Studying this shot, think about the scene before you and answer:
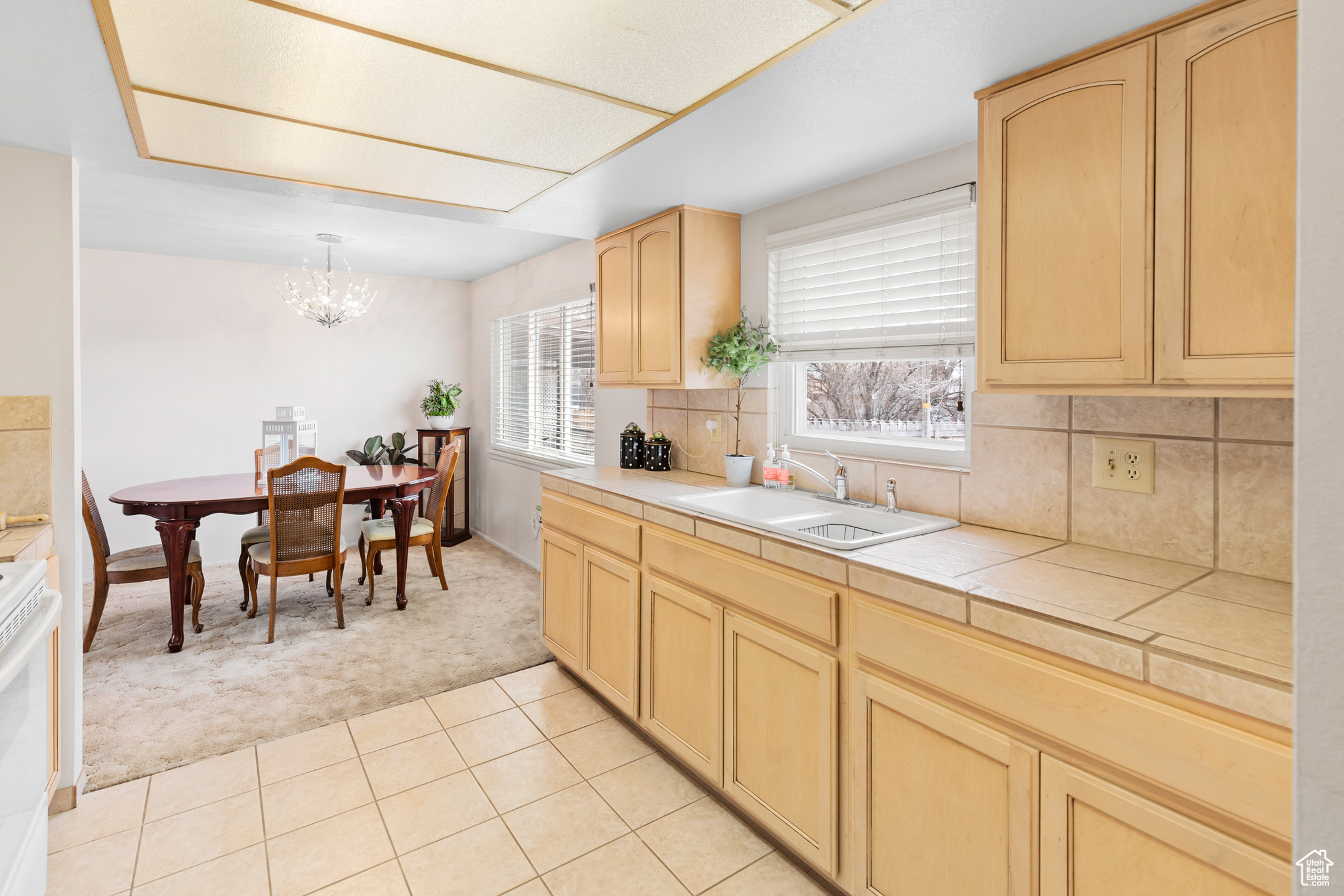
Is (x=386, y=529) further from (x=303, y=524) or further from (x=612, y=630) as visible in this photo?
(x=612, y=630)

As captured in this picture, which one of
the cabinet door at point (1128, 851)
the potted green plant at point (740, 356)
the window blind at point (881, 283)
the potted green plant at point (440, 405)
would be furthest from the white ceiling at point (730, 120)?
the potted green plant at point (440, 405)

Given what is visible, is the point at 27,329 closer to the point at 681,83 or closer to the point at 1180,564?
the point at 681,83

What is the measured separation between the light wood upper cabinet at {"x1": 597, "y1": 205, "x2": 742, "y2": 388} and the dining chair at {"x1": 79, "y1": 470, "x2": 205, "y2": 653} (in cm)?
269

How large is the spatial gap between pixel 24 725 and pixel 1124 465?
2.75 metres

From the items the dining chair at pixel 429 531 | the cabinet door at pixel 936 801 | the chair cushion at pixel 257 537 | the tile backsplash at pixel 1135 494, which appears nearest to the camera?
the cabinet door at pixel 936 801

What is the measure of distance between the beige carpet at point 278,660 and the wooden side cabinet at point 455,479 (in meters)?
1.01

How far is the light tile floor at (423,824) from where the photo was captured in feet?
5.97

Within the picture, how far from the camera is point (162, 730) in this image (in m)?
2.61

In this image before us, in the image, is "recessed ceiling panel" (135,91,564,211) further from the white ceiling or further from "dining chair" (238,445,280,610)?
"dining chair" (238,445,280,610)

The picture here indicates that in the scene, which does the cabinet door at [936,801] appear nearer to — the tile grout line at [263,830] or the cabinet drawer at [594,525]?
the cabinet drawer at [594,525]

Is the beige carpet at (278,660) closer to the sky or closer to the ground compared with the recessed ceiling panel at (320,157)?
closer to the ground

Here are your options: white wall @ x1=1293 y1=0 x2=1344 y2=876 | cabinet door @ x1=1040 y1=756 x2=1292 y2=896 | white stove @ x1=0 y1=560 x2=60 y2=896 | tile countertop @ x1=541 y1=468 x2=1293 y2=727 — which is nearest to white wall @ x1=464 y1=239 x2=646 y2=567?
tile countertop @ x1=541 y1=468 x2=1293 y2=727

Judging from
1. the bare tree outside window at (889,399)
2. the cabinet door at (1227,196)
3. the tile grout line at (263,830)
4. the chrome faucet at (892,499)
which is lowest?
the tile grout line at (263,830)

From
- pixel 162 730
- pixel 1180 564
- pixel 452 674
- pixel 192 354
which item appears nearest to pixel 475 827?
pixel 452 674
